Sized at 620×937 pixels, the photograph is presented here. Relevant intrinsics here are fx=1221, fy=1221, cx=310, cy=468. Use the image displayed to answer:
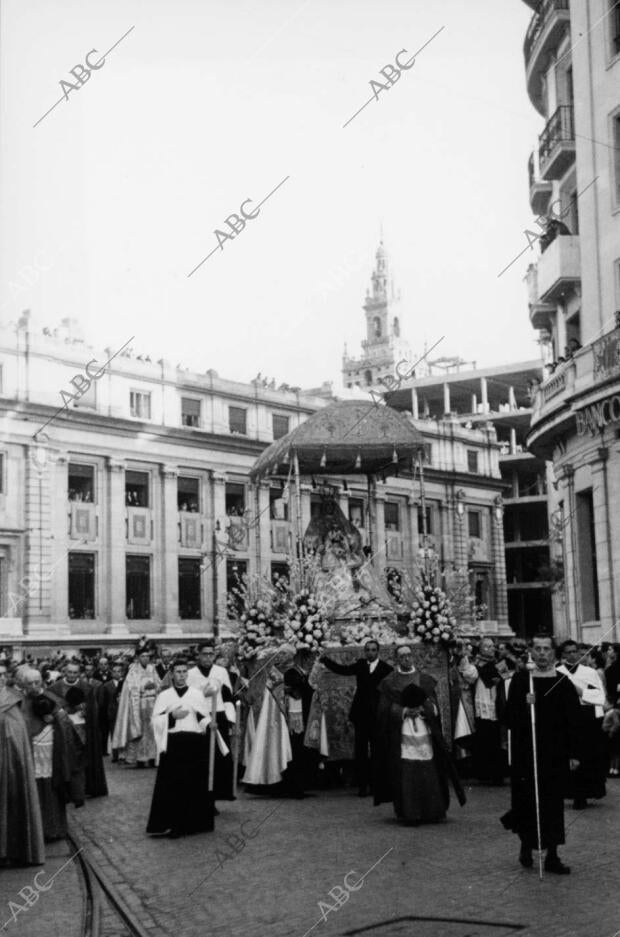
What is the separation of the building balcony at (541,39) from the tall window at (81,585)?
75.8 ft

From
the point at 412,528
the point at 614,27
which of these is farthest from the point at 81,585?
the point at 614,27

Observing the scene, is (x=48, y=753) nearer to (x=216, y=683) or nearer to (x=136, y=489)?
(x=216, y=683)

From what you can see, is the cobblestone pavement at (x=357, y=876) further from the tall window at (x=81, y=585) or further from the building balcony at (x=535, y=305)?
the tall window at (x=81, y=585)

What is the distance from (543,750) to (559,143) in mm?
19549

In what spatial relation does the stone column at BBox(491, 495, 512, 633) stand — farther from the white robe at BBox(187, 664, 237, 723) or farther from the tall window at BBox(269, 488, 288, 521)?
the white robe at BBox(187, 664, 237, 723)

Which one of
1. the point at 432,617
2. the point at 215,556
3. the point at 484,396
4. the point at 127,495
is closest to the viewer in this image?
the point at 432,617

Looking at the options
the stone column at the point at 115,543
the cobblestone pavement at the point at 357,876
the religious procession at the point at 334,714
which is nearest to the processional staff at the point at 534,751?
the religious procession at the point at 334,714

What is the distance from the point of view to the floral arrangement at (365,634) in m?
16.9

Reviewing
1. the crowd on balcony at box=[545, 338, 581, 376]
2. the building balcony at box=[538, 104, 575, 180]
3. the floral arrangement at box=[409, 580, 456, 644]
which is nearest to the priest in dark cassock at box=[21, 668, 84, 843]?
the floral arrangement at box=[409, 580, 456, 644]

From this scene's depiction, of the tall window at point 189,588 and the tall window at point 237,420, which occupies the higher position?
the tall window at point 237,420

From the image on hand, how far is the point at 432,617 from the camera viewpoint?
53.7 feet

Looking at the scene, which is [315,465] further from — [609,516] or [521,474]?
[521,474]

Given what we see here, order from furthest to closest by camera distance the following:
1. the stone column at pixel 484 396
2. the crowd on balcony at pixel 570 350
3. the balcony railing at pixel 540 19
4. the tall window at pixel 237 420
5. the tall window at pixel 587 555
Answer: the stone column at pixel 484 396, the tall window at pixel 237 420, the balcony railing at pixel 540 19, the tall window at pixel 587 555, the crowd on balcony at pixel 570 350

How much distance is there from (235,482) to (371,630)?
1322 inches
